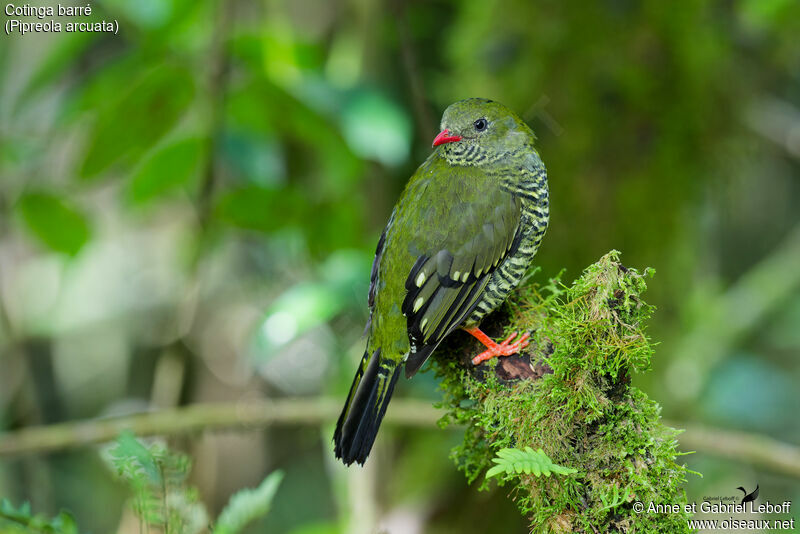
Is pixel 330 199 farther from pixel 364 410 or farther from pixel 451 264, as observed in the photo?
pixel 364 410

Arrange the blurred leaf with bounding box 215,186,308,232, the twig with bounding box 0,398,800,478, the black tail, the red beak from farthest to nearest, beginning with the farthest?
the blurred leaf with bounding box 215,186,308,232, the twig with bounding box 0,398,800,478, the red beak, the black tail

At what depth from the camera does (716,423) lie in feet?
16.3

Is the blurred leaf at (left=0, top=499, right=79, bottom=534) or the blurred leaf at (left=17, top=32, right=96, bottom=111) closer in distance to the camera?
the blurred leaf at (left=0, top=499, right=79, bottom=534)

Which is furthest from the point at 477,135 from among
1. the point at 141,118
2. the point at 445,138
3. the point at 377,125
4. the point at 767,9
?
the point at 767,9

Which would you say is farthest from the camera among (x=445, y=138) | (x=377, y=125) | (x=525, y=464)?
(x=377, y=125)

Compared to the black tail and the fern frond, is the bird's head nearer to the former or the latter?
the black tail

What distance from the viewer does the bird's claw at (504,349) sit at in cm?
209

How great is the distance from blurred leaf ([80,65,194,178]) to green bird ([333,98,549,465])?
4.00 ft

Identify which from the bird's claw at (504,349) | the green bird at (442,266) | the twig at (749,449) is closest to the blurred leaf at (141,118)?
the green bird at (442,266)

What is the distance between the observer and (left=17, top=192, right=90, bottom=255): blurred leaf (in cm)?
316

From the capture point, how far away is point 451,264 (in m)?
2.28

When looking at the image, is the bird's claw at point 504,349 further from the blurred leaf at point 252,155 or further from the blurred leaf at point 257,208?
the blurred leaf at point 252,155

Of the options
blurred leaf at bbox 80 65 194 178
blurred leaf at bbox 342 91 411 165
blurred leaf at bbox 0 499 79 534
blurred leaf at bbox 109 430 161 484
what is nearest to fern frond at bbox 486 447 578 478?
blurred leaf at bbox 109 430 161 484

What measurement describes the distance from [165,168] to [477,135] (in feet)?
4.81
